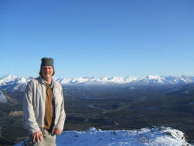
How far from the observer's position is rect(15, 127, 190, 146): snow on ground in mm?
15569

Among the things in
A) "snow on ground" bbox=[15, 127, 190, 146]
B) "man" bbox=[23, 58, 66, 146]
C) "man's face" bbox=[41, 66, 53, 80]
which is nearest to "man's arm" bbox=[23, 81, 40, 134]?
"man" bbox=[23, 58, 66, 146]

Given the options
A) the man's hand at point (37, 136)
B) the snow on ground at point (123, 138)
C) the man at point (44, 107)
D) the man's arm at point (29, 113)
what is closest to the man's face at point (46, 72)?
the man at point (44, 107)

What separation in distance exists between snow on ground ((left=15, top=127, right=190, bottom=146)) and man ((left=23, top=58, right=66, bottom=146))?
10.3 meters

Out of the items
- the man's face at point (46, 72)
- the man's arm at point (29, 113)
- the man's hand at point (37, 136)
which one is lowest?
the man's hand at point (37, 136)

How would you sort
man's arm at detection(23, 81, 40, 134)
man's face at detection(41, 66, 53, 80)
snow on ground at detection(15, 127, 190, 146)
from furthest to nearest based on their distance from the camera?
snow on ground at detection(15, 127, 190, 146) < man's face at detection(41, 66, 53, 80) < man's arm at detection(23, 81, 40, 134)

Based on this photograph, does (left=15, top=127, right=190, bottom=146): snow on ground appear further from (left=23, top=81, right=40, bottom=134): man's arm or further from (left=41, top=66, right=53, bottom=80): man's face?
(left=23, top=81, right=40, bottom=134): man's arm

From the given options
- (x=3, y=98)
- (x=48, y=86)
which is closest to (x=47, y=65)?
(x=48, y=86)

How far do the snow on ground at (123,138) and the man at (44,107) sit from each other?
1026 cm

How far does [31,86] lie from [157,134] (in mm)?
13248

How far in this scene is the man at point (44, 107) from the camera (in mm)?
5242

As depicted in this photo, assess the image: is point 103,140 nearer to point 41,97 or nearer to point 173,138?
point 173,138

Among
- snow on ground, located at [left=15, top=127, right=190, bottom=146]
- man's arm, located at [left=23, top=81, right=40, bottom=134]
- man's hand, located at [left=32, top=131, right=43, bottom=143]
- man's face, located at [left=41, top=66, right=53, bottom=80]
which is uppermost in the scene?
man's face, located at [left=41, top=66, right=53, bottom=80]

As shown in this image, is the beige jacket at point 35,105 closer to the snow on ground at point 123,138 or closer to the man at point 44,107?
the man at point 44,107

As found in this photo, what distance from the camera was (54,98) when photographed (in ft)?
18.1
